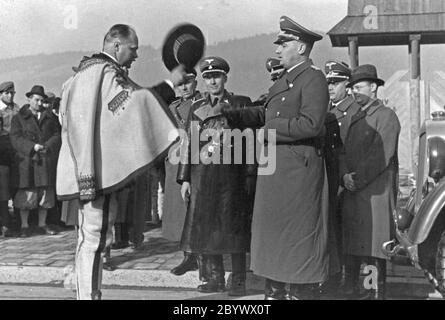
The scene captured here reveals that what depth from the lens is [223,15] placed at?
12.5ft

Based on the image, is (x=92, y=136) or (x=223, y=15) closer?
(x=92, y=136)

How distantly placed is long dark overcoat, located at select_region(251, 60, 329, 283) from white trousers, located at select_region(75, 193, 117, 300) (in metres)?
0.92

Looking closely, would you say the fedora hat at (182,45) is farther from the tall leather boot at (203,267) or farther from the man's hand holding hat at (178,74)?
the tall leather boot at (203,267)

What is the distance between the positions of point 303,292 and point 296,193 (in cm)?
72

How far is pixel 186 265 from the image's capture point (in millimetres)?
4637

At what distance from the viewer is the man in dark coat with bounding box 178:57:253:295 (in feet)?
13.8

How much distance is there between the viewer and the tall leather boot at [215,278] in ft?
13.9

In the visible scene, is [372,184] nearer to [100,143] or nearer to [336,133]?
[336,133]

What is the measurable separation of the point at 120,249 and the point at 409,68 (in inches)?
119

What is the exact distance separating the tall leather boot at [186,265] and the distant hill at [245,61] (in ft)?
4.63

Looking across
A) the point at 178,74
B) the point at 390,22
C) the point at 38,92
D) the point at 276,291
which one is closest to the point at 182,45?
the point at 178,74

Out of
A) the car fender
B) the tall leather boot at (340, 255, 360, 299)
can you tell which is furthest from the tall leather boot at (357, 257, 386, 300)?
the car fender

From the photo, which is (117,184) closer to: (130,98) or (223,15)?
(130,98)

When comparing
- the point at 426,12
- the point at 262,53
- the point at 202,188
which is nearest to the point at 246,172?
the point at 202,188
